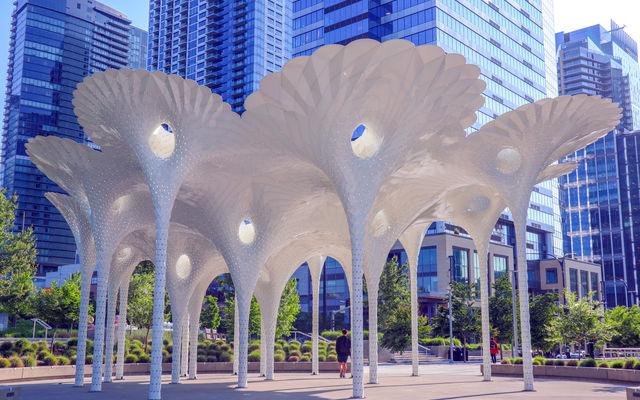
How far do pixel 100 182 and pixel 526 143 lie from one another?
1415 cm

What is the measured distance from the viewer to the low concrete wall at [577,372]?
19578 millimetres

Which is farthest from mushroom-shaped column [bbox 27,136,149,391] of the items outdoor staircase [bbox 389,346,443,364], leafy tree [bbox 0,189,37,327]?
outdoor staircase [bbox 389,346,443,364]

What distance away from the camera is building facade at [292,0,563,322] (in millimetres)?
68938

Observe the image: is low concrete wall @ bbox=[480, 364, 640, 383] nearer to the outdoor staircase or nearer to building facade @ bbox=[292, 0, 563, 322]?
the outdoor staircase

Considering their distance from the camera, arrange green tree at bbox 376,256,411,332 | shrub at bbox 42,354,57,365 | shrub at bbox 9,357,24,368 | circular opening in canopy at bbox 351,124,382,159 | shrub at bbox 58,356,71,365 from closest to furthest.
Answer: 1. circular opening in canopy at bbox 351,124,382,159
2. shrub at bbox 9,357,24,368
3. shrub at bbox 42,354,57,365
4. shrub at bbox 58,356,71,365
5. green tree at bbox 376,256,411,332

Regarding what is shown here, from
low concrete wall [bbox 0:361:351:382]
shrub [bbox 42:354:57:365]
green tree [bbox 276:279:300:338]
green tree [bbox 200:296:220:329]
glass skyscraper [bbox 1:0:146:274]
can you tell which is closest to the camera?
low concrete wall [bbox 0:361:351:382]

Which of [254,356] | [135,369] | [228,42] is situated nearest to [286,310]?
[254,356]

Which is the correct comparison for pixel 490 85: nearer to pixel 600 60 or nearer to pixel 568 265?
pixel 568 265

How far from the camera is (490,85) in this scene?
73875 millimetres

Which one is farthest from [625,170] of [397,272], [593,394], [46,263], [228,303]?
[46,263]

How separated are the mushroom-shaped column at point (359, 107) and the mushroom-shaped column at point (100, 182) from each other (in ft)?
17.9

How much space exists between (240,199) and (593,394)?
12.8 metres

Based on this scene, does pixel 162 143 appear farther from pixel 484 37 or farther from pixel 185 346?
pixel 484 37

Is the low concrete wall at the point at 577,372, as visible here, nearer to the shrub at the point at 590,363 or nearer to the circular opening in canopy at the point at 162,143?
Result: the shrub at the point at 590,363
